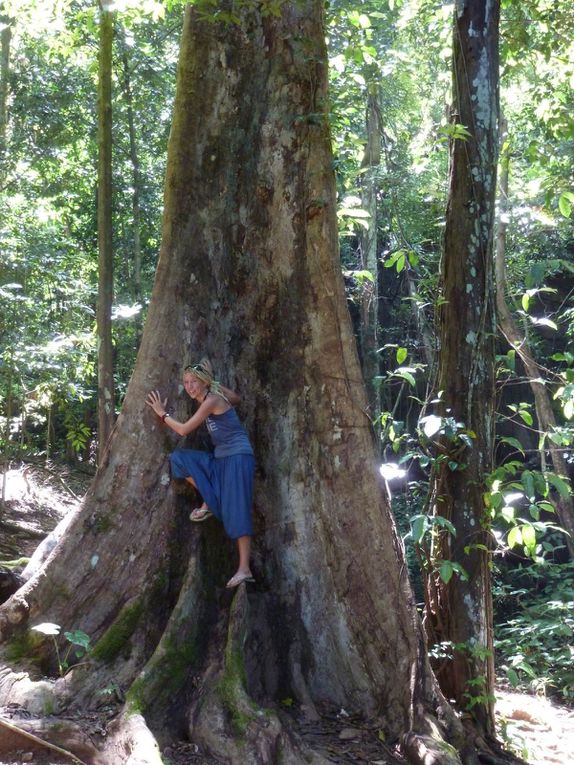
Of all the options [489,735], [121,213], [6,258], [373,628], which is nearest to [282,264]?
[373,628]

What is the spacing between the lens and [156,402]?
531 cm

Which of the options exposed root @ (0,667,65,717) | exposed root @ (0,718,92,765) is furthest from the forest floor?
exposed root @ (0,667,65,717)

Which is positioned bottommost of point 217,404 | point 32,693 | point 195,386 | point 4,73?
point 32,693

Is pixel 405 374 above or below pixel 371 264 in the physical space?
below

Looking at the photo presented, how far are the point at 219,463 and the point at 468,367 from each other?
1979mm

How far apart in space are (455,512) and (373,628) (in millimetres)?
1103

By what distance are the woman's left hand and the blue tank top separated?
314 mm

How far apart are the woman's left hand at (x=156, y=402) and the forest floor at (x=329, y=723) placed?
2015 millimetres

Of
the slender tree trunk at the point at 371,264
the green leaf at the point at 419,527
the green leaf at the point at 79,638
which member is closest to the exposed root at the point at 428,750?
the green leaf at the point at 419,527

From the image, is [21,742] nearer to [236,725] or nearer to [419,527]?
[236,725]

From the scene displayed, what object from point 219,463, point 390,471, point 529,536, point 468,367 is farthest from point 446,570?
point 219,463

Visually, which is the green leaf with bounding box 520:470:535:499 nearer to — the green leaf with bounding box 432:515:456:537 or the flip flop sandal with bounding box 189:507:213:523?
the green leaf with bounding box 432:515:456:537

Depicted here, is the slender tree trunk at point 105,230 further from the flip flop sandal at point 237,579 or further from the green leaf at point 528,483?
the green leaf at point 528,483

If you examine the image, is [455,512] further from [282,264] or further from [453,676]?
[282,264]
